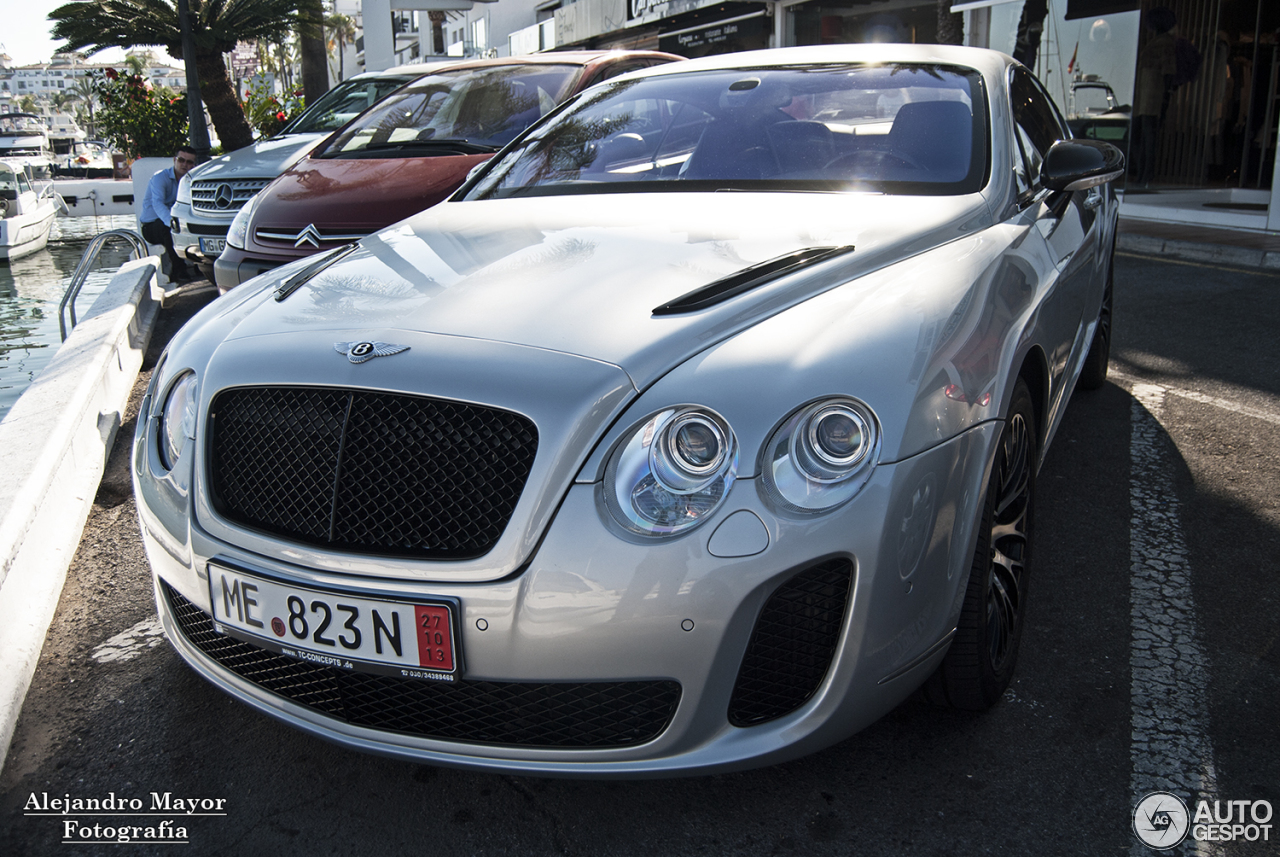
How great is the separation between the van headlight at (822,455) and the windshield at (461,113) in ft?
14.8

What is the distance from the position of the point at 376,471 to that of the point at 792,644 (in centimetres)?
77

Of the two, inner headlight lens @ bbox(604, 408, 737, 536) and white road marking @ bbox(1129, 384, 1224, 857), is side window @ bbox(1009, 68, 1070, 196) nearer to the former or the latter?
white road marking @ bbox(1129, 384, 1224, 857)

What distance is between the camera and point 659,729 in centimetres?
170

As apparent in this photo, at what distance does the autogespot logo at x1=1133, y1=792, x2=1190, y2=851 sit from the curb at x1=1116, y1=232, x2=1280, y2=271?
A: 725cm

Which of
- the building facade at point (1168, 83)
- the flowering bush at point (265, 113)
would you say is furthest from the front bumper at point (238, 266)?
the flowering bush at point (265, 113)

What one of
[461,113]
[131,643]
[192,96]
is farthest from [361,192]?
[192,96]

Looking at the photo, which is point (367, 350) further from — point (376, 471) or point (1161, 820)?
point (1161, 820)

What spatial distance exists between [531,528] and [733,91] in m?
2.04

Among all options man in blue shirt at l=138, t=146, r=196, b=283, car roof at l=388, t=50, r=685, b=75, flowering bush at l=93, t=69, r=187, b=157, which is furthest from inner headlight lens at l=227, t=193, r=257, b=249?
flowering bush at l=93, t=69, r=187, b=157

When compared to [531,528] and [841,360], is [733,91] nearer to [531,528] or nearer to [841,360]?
[841,360]

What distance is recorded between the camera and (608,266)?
221 centimetres

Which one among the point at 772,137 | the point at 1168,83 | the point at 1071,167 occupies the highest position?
the point at 1168,83

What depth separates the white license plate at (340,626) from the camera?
1.71 meters

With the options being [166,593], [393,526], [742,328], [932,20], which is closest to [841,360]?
[742,328]
